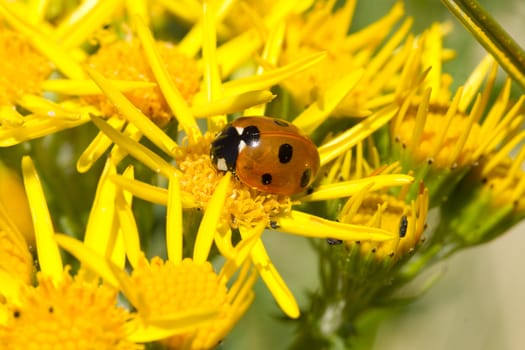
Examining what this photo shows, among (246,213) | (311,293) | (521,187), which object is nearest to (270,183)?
(246,213)

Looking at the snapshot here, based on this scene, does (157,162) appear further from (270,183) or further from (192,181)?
(270,183)

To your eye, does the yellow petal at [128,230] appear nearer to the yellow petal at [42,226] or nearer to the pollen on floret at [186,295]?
the pollen on floret at [186,295]

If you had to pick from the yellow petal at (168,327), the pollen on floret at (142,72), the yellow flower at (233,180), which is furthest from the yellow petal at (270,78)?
the yellow petal at (168,327)

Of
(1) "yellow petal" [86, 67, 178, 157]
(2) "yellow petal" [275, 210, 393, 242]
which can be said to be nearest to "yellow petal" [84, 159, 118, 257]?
(1) "yellow petal" [86, 67, 178, 157]

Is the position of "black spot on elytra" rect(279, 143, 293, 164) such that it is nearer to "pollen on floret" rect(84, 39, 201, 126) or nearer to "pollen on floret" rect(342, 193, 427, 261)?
"pollen on floret" rect(342, 193, 427, 261)

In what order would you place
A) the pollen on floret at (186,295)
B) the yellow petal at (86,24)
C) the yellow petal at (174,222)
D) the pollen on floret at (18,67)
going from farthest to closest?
the yellow petal at (86,24) → the pollen on floret at (18,67) → the yellow petal at (174,222) → the pollen on floret at (186,295)

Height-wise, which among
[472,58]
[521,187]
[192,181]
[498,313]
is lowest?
[521,187]

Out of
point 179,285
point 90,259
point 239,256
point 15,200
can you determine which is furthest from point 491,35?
point 15,200
